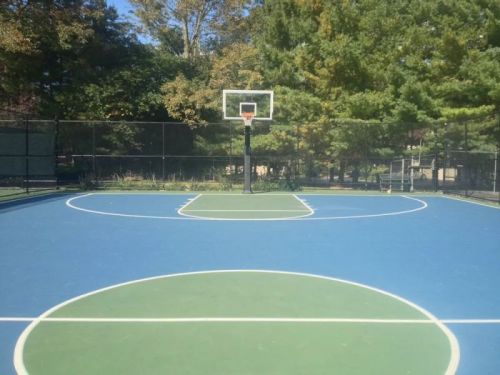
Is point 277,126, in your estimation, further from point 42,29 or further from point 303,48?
point 42,29

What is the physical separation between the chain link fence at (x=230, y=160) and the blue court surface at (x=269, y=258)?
5311 mm

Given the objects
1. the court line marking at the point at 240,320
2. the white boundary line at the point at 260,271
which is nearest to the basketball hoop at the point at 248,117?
the white boundary line at the point at 260,271

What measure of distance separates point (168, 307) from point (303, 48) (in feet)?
65.0

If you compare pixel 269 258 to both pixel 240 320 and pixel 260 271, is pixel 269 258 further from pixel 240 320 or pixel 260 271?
pixel 240 320

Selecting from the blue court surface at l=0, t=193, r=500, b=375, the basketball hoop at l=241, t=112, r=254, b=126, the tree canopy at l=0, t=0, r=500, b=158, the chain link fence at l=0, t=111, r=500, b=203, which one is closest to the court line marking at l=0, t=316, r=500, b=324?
the blue court surface at l=0, t=193, r=500, b=375

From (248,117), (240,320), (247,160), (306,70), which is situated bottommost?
(240,320)

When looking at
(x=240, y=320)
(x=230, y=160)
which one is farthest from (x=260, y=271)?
(x=230, y=160)

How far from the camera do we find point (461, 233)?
8859 mm

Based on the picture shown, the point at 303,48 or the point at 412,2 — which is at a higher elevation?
the point at 412,2

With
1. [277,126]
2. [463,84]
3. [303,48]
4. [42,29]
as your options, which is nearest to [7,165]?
[42,29]

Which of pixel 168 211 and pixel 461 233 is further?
pixel 168 211

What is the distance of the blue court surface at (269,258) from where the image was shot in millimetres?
4078

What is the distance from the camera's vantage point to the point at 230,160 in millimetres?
19906

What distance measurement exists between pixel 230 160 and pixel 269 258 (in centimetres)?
1346
